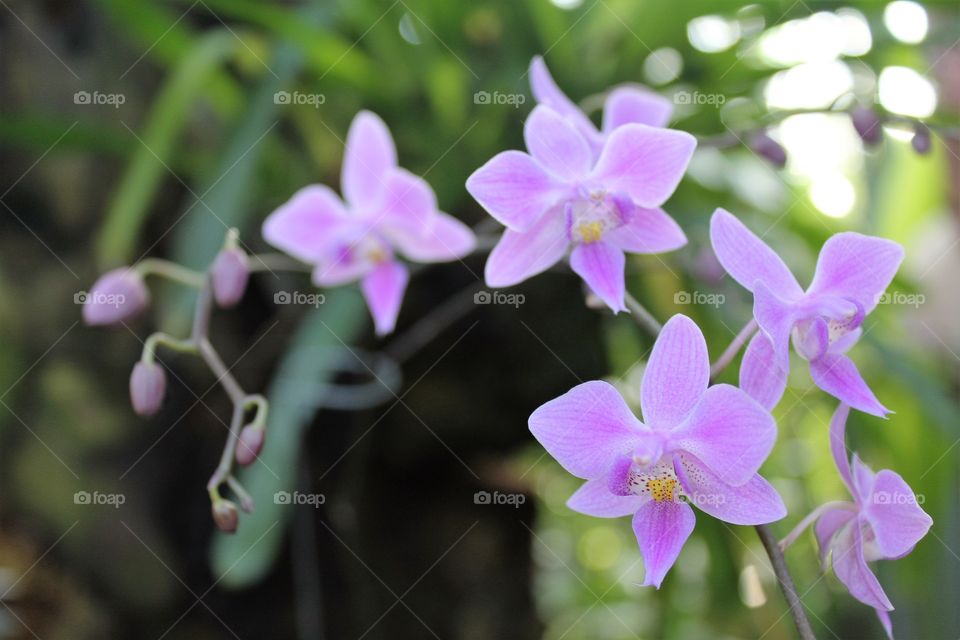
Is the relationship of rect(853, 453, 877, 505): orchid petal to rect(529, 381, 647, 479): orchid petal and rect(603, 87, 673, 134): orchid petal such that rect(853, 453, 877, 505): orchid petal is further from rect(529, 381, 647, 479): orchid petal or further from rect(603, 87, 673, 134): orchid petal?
rect(603, 87, 673, 134): orchid petal

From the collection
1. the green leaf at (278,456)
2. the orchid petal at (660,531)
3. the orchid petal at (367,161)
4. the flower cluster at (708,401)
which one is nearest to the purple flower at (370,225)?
the orchid petal at (367,161)

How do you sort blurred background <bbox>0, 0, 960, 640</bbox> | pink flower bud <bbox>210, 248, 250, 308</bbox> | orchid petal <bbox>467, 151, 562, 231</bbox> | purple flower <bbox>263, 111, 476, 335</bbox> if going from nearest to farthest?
orchid petal <bbox>467, 151, 562, 231</bbox>
pink flower bud <bbox>210, 248, 250, 308</bbox>
purple flower <bbox>263, 111, 476, 335</bbox>
blurred background <bbox>0, 0, 960, 640</bbox>

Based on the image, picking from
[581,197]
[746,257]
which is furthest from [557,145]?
[746,257]

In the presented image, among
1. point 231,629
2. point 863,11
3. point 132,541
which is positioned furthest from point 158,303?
point 863,11

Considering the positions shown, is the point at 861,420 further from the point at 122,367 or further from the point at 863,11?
the point at 122,367

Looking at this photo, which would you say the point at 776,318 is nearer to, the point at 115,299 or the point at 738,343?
the point at 738,343

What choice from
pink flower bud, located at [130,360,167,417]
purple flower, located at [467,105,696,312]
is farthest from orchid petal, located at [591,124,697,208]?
pink flower bud, located at [130,360,167,417]
